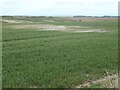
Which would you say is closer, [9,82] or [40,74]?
[9,82]

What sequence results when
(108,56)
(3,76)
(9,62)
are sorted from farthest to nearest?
(108,56) → (9,62) → (3,76)

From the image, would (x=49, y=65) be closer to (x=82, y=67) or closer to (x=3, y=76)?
(x=82, y=67)

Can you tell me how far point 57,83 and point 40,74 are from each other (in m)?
1.95

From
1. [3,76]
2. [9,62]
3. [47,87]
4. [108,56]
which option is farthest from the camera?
[108,56]

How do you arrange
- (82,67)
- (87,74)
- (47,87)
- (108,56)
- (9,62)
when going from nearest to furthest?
(47,87) < (87,74) < (82,67) < (9,62) < (108,56)

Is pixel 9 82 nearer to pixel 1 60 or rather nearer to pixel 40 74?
pixel 40 74

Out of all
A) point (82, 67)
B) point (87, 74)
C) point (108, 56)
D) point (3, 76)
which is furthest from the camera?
point (108, 56)

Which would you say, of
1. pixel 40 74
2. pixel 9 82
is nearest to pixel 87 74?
pixel 40 74

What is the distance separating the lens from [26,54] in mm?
20281

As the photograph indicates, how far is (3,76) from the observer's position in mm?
13375

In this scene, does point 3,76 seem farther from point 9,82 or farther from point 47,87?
point 47,87

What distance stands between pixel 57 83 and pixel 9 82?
2.21 meters

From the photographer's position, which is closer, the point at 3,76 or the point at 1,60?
the point at 3,76

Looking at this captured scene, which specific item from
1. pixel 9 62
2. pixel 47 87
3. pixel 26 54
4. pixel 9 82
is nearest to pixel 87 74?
pixel 47 87
